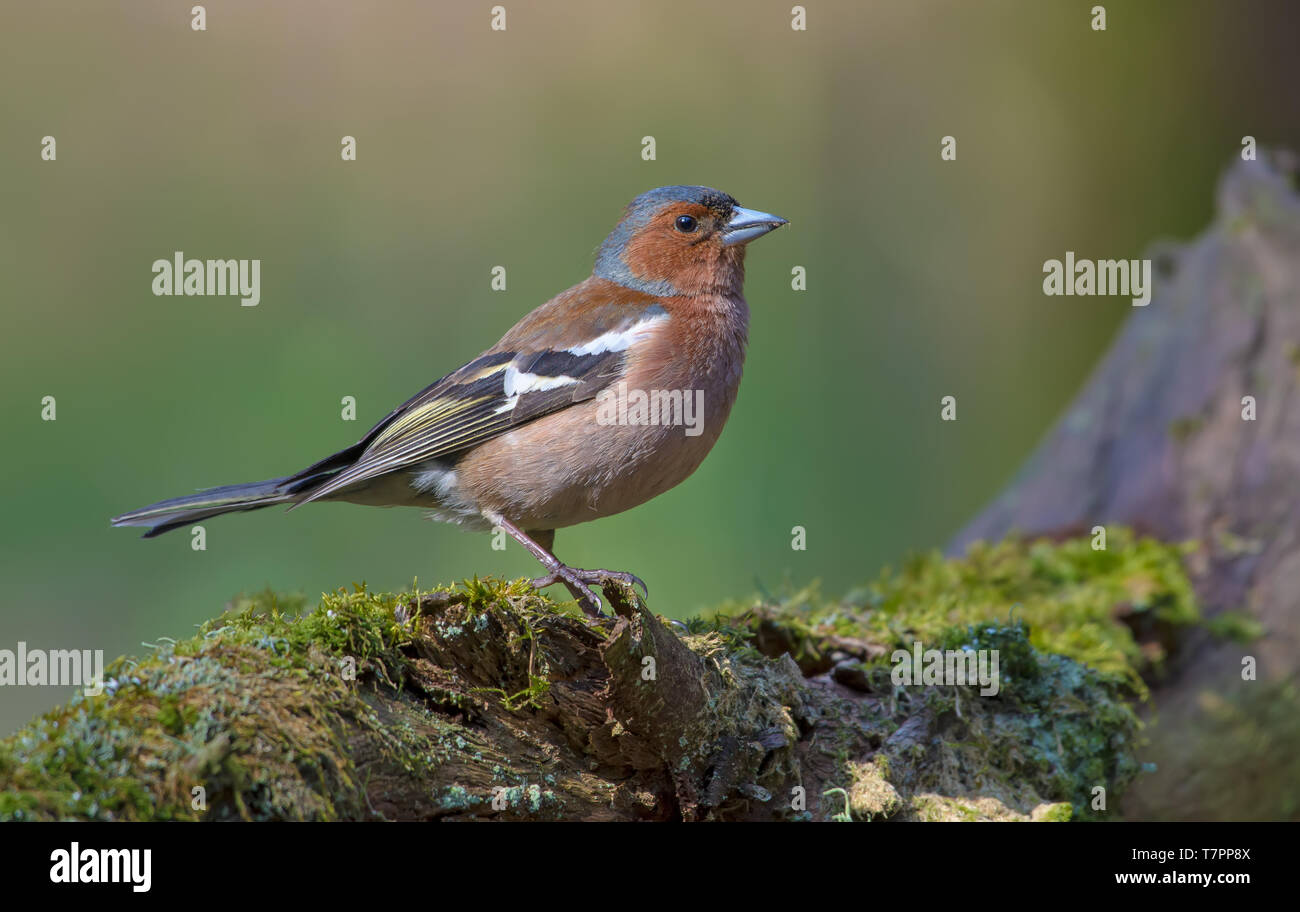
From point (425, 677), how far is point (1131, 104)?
981 cm

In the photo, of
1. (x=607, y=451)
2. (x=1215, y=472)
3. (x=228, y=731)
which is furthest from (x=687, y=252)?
(x=1215, y=472)

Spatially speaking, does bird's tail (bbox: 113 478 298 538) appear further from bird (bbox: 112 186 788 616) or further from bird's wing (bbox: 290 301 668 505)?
bird's wing (bbox: 290 301 668 505)

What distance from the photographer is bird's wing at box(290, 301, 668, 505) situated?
4.62 metres

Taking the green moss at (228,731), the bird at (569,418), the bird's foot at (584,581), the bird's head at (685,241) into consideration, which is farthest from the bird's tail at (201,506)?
the bird's head at (685,241)

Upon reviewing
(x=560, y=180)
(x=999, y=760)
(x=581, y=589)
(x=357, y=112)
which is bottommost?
(x=999, y=760)

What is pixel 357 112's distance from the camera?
1038 cm

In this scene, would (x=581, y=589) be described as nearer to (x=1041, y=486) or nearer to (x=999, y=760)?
(x=999, y=760)

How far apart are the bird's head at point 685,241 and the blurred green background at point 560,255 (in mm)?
3670

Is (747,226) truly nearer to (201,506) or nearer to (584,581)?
(584,581)

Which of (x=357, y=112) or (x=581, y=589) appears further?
(x=357, y=112)

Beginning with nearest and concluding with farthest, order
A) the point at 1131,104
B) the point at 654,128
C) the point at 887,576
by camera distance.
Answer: the point at 887,576, the point at 1131,104, the point at 654,128

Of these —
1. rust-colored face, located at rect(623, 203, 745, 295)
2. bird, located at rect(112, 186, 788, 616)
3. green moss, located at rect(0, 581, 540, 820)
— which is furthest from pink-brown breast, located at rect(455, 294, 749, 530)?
green moss, located at rect(0, 581, 540, 820)

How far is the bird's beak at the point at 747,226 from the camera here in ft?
16.8

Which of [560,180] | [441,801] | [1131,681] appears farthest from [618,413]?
[560,180]
